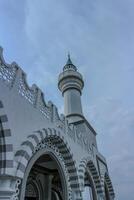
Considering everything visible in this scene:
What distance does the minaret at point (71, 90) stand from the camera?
15.6 m

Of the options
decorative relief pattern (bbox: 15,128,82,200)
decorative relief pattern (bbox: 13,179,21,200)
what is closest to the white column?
decorative relief pattern (bbox: 15,128,82,200)

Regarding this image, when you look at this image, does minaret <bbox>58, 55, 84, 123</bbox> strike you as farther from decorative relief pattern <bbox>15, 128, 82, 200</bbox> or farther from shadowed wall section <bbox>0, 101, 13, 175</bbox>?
shadowed wall section <bbox>0, 101, 13, 175</bbox>

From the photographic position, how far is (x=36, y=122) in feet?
19.7

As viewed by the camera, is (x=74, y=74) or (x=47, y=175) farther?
(x=74, y=74)

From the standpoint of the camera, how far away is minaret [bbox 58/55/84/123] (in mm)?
15586

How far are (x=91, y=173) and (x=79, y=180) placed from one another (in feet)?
10.2

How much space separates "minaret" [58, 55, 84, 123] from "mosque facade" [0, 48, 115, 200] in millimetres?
5617

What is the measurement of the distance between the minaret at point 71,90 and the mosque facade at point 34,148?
562cm

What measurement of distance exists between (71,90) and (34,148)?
11139 millimetres

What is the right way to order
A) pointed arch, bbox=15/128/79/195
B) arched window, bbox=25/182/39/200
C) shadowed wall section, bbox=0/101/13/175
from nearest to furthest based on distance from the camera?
shadowed wall section, bbox=0/101/13/175 < pointed arch, bbox=15/128/79/195 < arched window, bbox=25/182/39/200

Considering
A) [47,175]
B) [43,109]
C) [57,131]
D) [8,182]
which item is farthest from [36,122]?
[47,175]

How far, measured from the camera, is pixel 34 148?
5.43m

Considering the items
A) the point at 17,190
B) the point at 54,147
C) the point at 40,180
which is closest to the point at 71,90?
the point at 40,180

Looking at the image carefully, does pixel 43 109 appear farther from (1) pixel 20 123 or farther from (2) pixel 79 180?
(2) pixel 79 180
